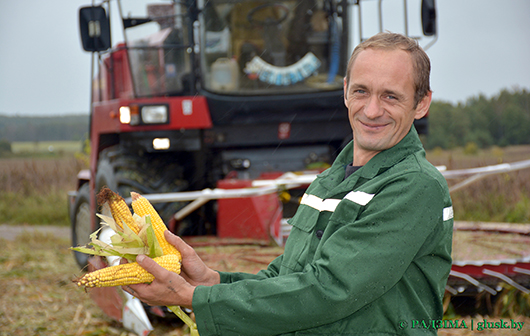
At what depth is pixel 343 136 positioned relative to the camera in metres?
5.49

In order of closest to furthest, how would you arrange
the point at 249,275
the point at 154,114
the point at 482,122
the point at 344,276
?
the point at 344,276
the point at 249,275
the point at 154,114
the point at 482,122

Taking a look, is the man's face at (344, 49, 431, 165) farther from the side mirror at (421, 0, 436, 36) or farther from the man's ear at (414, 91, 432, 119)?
the side mirror at (421, 0, 436, 36)

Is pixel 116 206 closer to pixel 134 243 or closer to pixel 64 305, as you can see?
pixel 134 243

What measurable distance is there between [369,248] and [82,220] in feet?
17.7

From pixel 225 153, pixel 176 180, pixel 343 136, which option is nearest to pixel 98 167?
pixel 176 180

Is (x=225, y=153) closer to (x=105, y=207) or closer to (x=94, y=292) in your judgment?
(x=94, y=292)

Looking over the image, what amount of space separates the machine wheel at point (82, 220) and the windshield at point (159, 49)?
1487 mm

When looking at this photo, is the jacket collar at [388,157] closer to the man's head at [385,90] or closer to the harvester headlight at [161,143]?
the man's head at [385,90]

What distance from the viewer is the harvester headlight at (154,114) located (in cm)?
500

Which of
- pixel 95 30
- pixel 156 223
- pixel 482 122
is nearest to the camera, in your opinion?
pixel 156 223

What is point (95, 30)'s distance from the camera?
4.75 metres

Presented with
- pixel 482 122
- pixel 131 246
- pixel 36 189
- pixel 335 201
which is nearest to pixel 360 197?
pixel 335 201

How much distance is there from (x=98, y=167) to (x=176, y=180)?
82 centimetres

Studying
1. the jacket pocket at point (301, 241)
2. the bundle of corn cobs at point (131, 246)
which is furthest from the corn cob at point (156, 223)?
the jacket pocket at point (301, 241)
